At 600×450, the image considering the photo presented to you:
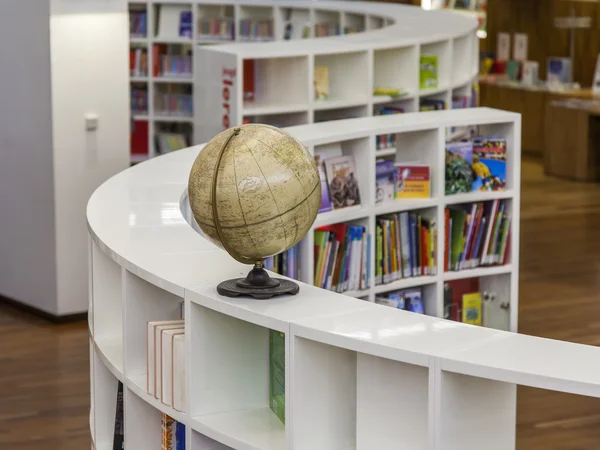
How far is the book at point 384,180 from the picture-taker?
5.69 m

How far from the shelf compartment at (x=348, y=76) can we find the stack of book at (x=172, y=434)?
167 inches

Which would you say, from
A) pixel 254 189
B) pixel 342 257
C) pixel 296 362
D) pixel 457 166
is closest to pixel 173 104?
pixel 457 166

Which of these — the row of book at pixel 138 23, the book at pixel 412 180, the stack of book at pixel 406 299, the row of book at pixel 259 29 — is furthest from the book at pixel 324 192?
the row of book at pixel 138 23

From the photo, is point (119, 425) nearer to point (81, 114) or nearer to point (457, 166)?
point (457, 166)

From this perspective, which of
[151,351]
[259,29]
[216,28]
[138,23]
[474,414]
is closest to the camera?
[474,414]

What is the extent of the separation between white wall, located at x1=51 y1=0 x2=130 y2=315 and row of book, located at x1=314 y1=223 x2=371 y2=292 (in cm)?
201

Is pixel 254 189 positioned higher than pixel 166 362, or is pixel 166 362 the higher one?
pixel 254 189

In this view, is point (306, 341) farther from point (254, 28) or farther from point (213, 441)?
point (254, 28)

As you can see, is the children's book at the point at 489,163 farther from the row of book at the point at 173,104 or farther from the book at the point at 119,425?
the row of book at the point at 173,104

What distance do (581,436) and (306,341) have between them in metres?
2.82

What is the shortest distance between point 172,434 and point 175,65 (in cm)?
763

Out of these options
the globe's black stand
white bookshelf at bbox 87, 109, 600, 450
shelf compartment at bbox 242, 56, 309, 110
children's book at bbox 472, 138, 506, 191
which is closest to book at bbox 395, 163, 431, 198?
children's book at bbox 472, 138, 506, 191

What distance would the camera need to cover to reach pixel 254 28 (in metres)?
10.2

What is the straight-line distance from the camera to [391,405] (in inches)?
108
